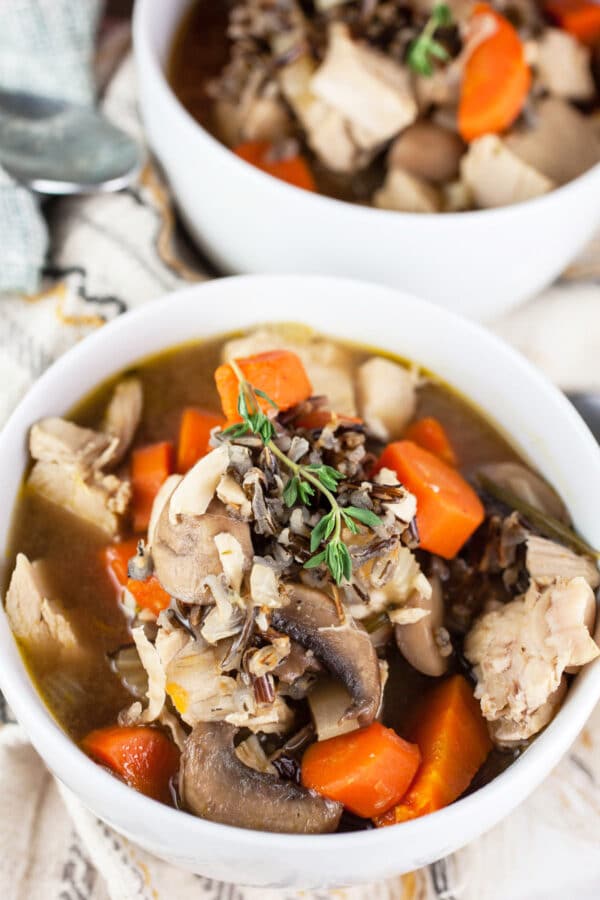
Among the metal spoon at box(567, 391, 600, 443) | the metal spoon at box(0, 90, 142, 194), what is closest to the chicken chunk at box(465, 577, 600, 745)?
the metal spoon at box(567, 391, 600, 443)

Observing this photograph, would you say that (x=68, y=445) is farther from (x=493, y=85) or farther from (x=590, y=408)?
(x=493, y=85)

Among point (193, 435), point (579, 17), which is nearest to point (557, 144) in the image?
point (579, 17)

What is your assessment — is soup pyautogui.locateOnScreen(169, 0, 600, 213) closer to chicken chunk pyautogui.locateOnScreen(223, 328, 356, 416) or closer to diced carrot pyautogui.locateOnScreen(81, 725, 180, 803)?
chicken chunk pyautogui.locateOnScreen(223, 328, 356, 416)

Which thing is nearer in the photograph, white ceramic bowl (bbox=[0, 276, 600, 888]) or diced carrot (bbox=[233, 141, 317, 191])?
white ceramic bowl (bbox=[0, 276, 600, 888])

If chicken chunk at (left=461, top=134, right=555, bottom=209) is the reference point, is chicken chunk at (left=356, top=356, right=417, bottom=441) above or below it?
below

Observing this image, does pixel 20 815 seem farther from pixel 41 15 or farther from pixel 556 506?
pixel 41 15

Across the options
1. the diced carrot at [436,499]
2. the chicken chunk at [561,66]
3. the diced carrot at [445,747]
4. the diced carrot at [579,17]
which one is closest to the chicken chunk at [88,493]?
the diced carrot at [436,499]
